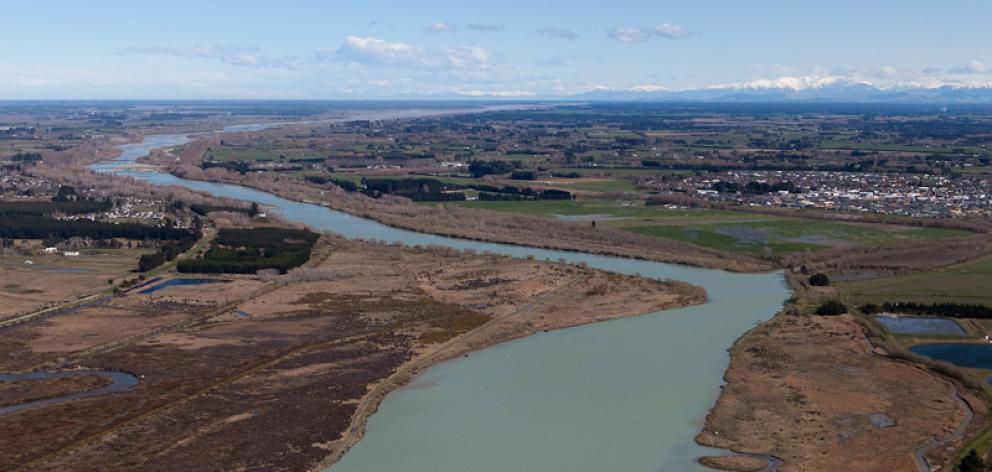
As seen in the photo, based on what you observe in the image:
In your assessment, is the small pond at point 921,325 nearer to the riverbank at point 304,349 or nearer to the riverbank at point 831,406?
the riverbank at point 831,406

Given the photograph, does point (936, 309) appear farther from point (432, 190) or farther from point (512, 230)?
point (432, 190)

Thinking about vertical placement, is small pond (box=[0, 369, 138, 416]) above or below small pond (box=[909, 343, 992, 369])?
below

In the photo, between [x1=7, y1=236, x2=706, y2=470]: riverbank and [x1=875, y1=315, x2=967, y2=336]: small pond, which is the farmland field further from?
[x1=7, y1=236, x2=706, y2=470]: riverbank

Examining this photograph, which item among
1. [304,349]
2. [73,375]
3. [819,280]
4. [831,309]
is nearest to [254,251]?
[304,349]

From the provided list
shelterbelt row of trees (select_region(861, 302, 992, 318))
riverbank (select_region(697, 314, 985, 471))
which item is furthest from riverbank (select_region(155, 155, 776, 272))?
riverbank (select_region(697, 314, 985, 471))

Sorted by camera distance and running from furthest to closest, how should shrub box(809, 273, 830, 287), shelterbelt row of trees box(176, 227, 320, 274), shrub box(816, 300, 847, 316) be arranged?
shelterbelt row of trees box(176, 227, 320, 274) < shrub box(809, 273, 830, 287) < shrub box(816, 300, 847, 316)

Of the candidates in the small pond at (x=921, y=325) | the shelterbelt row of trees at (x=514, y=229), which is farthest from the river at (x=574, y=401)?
the shelterbelt row of trees at (x=514, y=229)
